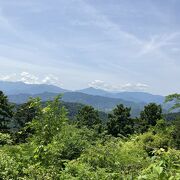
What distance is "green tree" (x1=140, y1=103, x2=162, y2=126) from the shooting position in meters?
62.8

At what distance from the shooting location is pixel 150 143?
26.5 metres

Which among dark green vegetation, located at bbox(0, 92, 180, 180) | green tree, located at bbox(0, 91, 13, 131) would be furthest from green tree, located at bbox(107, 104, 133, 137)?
dark green vegetation, located at bbox(0, 92, 180, 180)

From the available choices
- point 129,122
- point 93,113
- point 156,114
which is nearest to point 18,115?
point 93,113

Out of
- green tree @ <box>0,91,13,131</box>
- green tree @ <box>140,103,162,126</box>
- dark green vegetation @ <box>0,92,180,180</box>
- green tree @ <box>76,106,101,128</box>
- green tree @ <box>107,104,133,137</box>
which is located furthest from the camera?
green tree @ <box>76,106,101,128</box>

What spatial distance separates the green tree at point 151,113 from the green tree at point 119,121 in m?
3.11

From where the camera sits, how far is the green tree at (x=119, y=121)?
208 ft

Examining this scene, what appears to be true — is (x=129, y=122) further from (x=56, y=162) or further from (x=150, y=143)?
(x=56, y=162)

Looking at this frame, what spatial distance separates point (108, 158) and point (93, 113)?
180 feet

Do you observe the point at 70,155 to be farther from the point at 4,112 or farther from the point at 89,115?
the point at 89,115

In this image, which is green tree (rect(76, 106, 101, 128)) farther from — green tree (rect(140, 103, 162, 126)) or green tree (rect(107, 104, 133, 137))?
green tree (rect(140, 103, 162, 126))

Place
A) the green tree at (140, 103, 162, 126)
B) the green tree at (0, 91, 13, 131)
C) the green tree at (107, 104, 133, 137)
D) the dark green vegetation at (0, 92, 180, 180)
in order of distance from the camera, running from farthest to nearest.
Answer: the green tree at (107, 104, 133, 137)
the green tree at (140, 103, 162, 126)
the green tree at (0, 91, 13, 131)
the dark green vegetation at (0, 92, 180, 180)

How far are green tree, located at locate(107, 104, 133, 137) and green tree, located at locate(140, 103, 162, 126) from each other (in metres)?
3.11

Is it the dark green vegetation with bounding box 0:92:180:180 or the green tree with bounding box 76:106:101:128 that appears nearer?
the dark green vegetation with bounding box 0:92:180:180

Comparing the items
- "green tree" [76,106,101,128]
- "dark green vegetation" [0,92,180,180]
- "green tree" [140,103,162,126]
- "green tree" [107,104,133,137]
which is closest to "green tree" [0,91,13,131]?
"green tree" [76,106,101,128]
